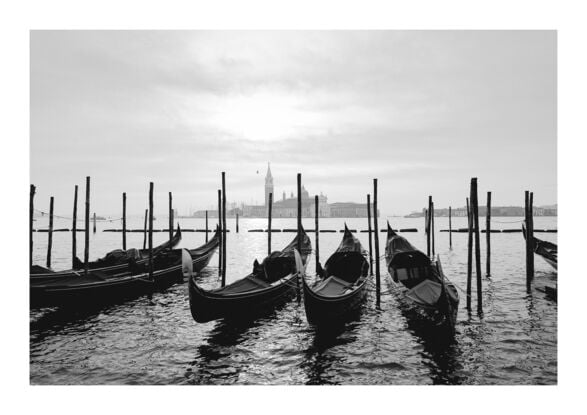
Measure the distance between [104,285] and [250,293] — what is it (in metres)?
4.70

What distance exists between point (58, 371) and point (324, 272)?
24.9 feet

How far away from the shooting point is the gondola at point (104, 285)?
10.0 metres

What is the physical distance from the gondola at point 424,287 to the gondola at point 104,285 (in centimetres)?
534

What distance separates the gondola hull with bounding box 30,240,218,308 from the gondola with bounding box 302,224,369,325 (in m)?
5.61

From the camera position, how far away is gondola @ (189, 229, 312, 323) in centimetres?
849

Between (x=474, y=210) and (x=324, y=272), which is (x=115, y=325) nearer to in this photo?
(x=324, y=272)

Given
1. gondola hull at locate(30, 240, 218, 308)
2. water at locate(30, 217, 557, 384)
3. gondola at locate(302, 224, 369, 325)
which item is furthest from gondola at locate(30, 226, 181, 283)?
gondola at locate(302, 224, 369, 325)

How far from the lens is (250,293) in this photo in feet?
32.2

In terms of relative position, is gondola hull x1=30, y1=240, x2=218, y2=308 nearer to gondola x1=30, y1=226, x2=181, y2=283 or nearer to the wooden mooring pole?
gondola x1=30, y1=226, x2=181, y2=283

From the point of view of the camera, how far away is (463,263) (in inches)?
852

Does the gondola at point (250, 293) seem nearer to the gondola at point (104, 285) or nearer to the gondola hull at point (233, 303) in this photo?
the gondola hull at point (233, 303)

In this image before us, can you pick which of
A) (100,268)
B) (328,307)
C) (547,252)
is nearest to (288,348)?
(328,307)

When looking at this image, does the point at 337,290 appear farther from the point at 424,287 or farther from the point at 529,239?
the point at 529,239

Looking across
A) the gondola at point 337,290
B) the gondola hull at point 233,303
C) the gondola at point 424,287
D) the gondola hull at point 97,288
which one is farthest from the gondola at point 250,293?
the gondola hull at point 97,288
